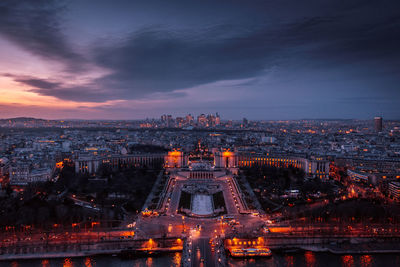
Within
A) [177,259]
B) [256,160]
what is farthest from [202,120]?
[177,259]

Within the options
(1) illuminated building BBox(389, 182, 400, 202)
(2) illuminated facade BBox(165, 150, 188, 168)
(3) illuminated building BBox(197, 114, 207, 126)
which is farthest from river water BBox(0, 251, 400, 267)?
(3) illuminated building BBox(197, 114, 207, 126)

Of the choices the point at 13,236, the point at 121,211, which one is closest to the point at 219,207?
the point at 121,211

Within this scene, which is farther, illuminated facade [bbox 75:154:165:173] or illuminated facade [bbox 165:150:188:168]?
illuminated facade [bbox 165:150:188:168]

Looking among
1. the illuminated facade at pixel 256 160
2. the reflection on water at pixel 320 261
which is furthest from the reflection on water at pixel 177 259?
the illuminated facade at pixel 256 160

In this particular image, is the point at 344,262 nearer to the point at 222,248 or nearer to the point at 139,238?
the point at 222,248

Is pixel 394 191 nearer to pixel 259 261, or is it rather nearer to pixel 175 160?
pixel 259 261

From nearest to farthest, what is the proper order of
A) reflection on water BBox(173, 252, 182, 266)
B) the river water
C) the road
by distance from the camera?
the road < reflection on water BBox(173, 252, 182, 266) < the river water

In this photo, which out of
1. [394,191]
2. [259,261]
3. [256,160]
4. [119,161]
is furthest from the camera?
[256,160]

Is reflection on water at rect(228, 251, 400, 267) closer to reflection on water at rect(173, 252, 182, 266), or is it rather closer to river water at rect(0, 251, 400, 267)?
river water at rect(0, 251, 400, 267)

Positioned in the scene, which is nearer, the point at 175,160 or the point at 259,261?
the point at 259,261
